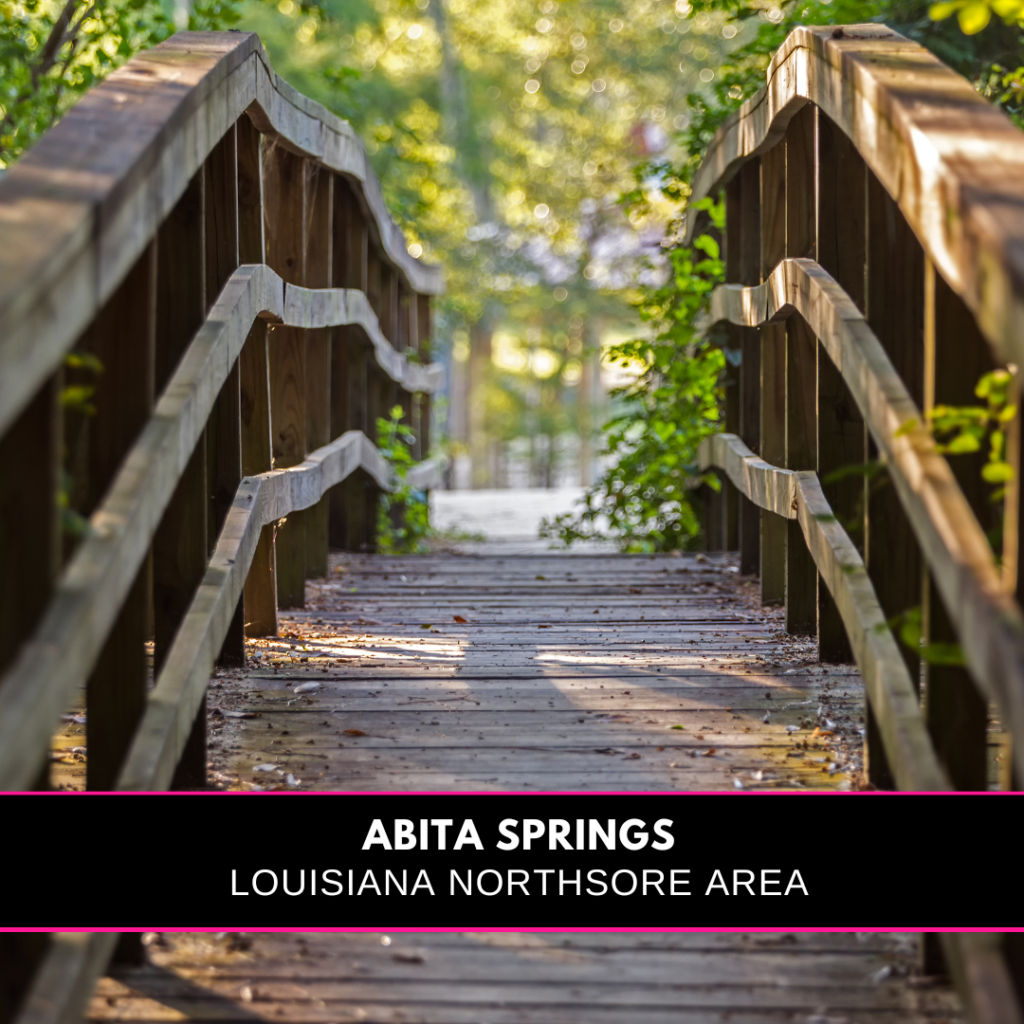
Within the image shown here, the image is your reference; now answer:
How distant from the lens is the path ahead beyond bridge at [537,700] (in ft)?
8.30

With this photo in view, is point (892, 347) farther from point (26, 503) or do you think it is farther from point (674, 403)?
point (674, 403)

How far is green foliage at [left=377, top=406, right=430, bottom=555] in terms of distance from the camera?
6.27 m

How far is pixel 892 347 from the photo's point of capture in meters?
2.50

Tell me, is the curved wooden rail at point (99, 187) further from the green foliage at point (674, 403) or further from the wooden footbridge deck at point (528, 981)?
the green foliage at point (674, 403)

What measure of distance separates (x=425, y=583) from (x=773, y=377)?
1.55 meters

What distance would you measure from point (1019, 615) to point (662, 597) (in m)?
2.87

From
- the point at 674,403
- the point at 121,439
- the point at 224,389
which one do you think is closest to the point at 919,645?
the point at 121,439

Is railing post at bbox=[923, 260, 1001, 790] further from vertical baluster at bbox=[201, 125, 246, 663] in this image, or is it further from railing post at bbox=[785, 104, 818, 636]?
vertical baluster at bbox=[201, 125, 246, 663]

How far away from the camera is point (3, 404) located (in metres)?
1.34

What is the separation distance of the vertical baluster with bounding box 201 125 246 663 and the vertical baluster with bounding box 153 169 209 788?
499mm

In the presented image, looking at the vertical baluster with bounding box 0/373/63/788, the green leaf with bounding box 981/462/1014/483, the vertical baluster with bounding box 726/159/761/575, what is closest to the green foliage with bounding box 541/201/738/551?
the vertical baluster with bounding box 726/159/761/575

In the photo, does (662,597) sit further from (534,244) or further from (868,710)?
(534,244)

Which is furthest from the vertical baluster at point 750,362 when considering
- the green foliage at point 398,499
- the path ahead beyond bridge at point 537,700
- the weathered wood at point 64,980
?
the weathered wood at point 64,980

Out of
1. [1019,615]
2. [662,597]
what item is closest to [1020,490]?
[1019,615]
